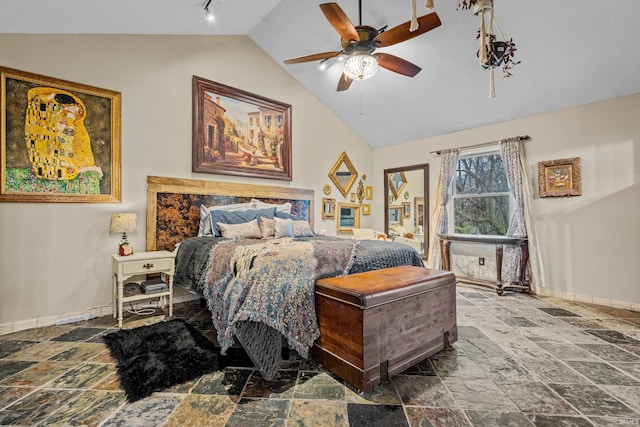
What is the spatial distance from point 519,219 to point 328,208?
291 centimetres

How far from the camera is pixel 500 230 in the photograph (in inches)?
178

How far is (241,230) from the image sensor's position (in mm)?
3512

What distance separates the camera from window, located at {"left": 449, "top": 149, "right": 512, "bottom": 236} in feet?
14.8

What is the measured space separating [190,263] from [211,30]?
3008mm

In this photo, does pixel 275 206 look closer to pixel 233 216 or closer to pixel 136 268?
pixel 233 216

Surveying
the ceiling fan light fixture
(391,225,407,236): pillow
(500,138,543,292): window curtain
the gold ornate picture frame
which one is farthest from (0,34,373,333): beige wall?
the gold ornate picture frame

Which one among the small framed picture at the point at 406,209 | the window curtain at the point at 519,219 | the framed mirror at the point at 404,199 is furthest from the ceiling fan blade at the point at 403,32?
the small framed picture at the point at 406,209

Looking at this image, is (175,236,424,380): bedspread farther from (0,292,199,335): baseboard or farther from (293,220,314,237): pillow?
(0,292,199,335): baseboard

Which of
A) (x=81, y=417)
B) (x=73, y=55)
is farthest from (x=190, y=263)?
(x=73, y=55)

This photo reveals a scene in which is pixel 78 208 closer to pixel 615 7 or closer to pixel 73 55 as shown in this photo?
pixel 73 55

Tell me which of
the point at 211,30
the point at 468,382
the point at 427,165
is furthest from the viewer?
the point at 427,165

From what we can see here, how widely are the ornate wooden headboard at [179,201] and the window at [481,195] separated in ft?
11.0

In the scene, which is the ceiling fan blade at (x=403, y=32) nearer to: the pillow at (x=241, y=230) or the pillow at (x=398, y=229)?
the pillow at (x=241, y=230)

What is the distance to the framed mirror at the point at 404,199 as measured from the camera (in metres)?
5.86
